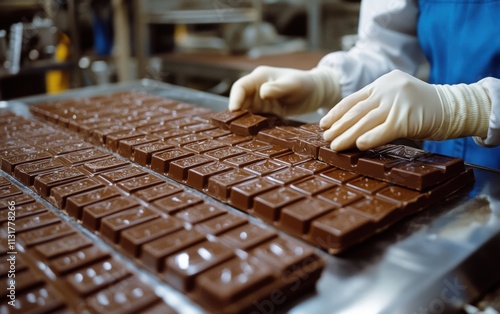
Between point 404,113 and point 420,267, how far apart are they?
1.85 feet

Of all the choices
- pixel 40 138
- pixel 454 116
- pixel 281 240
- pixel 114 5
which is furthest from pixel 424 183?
pixel 114 5

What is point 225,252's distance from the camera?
1021mm

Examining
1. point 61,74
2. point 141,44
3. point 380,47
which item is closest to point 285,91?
point 380,47

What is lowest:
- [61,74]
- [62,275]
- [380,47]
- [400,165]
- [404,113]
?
[61,74]

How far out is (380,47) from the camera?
2.26m

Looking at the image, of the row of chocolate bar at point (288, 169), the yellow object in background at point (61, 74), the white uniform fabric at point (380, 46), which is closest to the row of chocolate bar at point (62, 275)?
the row of chocolate bar at point (288, 169)

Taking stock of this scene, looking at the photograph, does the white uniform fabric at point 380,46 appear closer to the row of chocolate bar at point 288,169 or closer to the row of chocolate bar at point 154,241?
the row of chocolate bar at point 288,169

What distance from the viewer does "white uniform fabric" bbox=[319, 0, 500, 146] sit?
213 centimetres

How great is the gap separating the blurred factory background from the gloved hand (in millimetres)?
2647

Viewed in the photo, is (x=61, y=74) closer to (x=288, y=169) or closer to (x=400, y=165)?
(x=288, y=169)

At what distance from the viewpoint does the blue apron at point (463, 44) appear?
5.93 feet

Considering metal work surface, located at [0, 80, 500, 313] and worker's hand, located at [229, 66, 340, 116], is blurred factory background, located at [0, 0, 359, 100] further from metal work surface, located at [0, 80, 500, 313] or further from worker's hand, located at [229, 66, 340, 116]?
metal work surface, located at [0, 80, 500, 313]

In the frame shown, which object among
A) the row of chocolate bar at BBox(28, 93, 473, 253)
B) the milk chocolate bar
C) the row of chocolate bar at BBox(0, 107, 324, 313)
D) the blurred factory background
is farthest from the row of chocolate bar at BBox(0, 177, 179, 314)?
the blurred factory background

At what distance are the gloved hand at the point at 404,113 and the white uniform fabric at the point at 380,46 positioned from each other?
623mm
